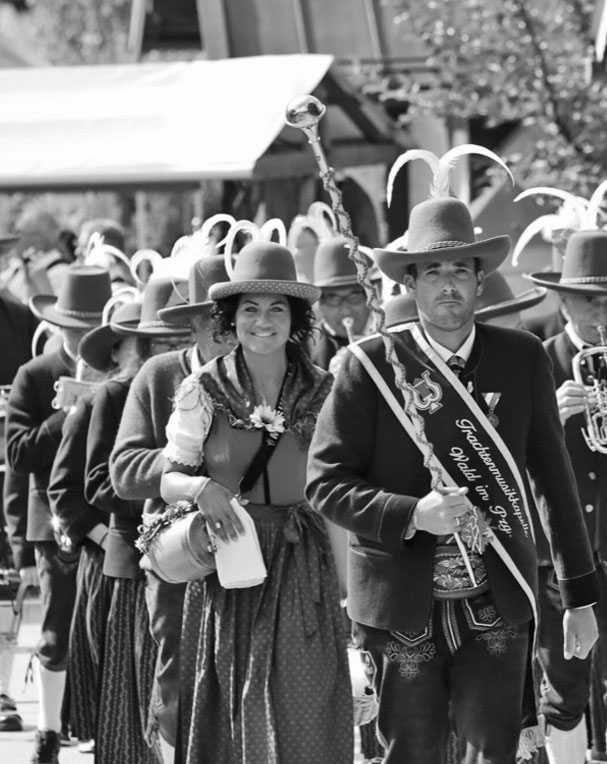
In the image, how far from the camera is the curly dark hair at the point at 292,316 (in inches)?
257

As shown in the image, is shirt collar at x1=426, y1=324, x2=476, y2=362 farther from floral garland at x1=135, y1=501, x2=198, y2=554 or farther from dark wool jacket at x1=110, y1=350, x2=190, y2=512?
dark wool jacket at x1=110, y1=350, x2=190, y2=512

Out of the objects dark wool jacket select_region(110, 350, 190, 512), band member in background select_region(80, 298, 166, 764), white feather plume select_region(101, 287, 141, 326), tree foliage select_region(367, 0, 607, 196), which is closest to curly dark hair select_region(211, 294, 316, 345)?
dark wool jacket select_region(110, 350, 190, 512)

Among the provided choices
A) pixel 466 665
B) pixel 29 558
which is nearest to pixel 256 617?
pixel 466 665

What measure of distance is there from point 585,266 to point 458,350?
6.93 feet

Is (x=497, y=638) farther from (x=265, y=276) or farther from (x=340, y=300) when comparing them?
(x=340, y=300)

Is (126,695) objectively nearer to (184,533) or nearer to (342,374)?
(184,533)

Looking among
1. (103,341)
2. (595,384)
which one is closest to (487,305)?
(595,384)

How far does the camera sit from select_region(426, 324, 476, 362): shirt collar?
5.68 meters

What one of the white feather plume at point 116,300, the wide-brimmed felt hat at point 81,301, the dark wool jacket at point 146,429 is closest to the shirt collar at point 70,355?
the wide-brimmed felt hat at point 81,301

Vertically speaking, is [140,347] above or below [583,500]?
above

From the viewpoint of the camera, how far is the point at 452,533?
539 centimetres

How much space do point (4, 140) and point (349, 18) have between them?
4489mm

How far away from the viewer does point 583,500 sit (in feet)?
24.5

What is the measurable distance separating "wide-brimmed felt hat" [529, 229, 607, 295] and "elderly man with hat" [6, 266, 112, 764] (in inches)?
86.3
